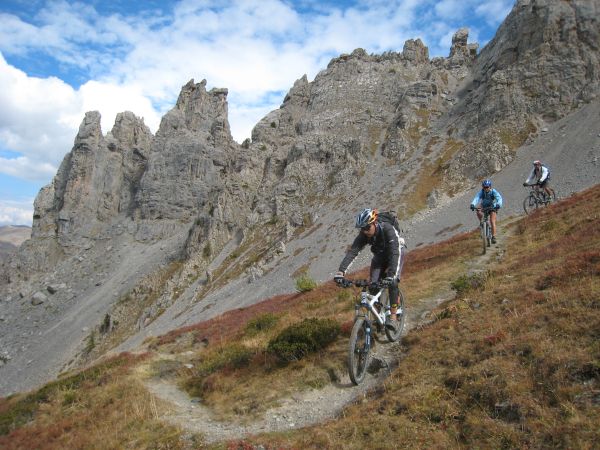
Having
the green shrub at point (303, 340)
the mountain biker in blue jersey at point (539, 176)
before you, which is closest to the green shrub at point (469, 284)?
the green shrub at point (303, 340)

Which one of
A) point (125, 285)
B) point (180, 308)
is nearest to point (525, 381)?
point (180, 308)

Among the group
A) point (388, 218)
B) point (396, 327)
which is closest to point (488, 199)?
point (388, 218)

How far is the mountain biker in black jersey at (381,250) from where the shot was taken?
30.6 ft

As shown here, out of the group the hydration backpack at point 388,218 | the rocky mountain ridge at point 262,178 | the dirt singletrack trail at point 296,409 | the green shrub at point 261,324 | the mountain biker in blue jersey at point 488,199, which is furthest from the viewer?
the rocky mountain ridge at point 262,178

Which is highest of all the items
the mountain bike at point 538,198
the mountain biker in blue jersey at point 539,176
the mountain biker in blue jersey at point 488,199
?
the mountain biker in blue jersey at point 539,176

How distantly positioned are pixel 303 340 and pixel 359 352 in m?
2.69

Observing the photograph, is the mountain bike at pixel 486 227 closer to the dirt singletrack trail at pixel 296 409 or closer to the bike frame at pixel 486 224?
the bike frame at pixel 486 224

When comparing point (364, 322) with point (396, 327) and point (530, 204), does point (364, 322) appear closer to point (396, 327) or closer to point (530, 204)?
point (396, 327)

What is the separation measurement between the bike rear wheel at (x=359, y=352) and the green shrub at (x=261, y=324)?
26.0 feet

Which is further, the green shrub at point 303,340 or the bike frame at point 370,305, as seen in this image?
the green shrub at point 303,340

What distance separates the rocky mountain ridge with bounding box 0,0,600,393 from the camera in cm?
6550

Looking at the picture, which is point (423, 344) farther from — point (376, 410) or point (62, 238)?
point (62, 238)

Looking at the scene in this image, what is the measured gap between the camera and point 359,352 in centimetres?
912

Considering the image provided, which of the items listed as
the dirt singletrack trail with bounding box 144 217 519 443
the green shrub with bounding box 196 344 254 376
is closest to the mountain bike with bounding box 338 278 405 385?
the dirt singletrack trail with bounding box 144 217 519 443
